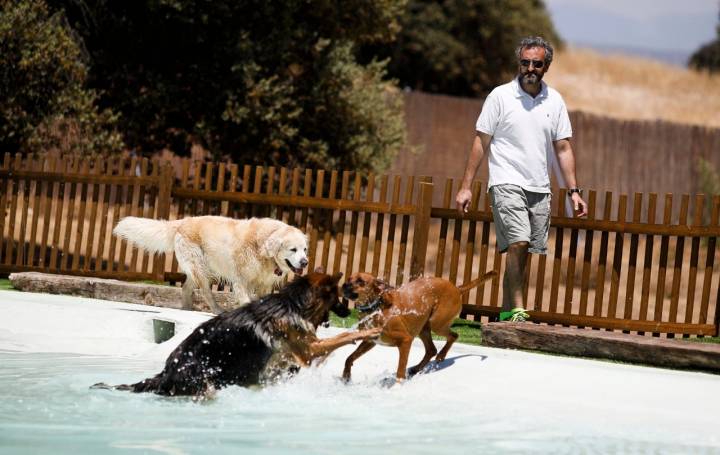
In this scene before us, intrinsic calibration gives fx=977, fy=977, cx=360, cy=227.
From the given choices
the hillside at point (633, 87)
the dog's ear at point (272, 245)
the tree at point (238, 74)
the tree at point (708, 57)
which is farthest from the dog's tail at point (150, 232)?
the tree at point (708, 57)

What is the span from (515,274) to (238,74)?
8752 mm

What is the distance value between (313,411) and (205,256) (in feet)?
10.7

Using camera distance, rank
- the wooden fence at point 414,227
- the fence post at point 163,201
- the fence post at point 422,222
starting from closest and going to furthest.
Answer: the wooden fence at point 414,227
the fence post at point 422,222
the fence post at point 163,201

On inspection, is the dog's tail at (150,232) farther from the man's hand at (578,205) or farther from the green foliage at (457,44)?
the green foliage at (457,44)

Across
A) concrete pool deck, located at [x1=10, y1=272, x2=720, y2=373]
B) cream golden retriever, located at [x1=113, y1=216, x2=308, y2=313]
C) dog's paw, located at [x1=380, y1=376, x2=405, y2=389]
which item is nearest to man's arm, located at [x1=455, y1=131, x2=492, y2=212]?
concrete pool deck, located at [x1=10, y1=272, x2=720, y2=373]

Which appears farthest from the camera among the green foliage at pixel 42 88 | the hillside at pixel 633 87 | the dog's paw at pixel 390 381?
the hillside at pixel 633 87

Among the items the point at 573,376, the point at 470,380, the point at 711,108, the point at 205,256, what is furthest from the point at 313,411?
the point at 711,108

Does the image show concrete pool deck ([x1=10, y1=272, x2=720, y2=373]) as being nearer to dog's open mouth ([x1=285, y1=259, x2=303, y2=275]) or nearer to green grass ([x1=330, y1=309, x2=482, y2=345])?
green grass ([x1=330, y1=309, x2=482, y2=345])

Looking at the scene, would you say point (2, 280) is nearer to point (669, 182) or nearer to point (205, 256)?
point (205, 256)

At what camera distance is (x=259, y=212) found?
38.8 feet

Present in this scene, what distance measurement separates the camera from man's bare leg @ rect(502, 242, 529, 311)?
325 inches

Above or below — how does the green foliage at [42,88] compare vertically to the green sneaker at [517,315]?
above

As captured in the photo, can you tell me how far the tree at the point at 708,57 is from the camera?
44.1 meters

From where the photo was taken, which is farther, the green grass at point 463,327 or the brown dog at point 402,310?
the green grass at point 463,327
